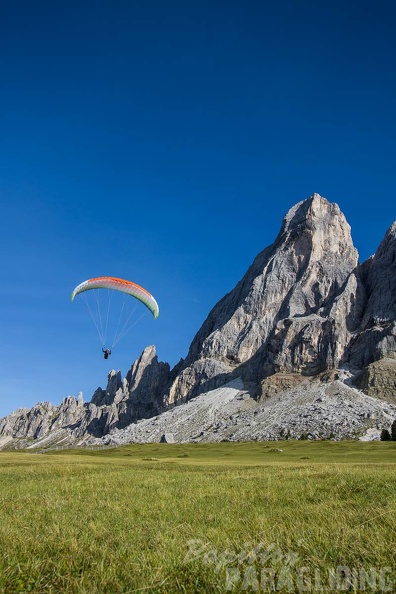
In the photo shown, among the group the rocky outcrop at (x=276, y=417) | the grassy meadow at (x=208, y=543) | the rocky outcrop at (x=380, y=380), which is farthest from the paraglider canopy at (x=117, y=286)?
the rocky outcrop at (x=380, y=380)

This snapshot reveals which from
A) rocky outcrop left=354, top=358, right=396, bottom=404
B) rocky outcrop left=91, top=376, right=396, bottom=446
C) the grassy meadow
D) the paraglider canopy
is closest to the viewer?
the grassy meadow

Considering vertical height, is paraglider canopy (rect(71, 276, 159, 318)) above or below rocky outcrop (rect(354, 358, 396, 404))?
above

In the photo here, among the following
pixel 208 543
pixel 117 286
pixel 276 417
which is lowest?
pixel 208 543

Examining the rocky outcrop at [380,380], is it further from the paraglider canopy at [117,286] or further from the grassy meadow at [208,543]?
the grassy meadow at [208,543]

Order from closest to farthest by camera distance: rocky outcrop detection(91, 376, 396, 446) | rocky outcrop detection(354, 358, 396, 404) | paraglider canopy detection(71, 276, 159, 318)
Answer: paraglider canopy detection(71, 276, 159, 318)
rocky outcrop detection(91, 376, 396, 446)
rocky outcrop detection(354, 358, 396, 404)

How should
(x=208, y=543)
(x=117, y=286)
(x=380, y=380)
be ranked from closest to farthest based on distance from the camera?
(x=208, y=543), (x=117, y=286), (x=380, y=380)

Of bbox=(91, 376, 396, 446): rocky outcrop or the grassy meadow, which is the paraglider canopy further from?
bbox=(91, 376, 396, 446): rocky outcrop

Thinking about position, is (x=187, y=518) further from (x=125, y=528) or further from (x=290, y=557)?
(x=290, y=557)

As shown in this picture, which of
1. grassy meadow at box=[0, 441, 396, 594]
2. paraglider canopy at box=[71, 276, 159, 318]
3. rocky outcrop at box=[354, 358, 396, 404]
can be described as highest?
paraglider canopy at box=[71, 276, 159, 318]

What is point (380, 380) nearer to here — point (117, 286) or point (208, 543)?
point (117, 286)

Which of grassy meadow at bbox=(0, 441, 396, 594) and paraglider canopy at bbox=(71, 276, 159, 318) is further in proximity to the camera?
paraglider canopy at bbox=(71, 276, 159, 318)

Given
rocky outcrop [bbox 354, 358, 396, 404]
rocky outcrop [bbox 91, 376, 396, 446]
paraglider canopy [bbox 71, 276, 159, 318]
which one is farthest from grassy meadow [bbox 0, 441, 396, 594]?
rocky outcrop [bbox 354, 358, 396, 404]

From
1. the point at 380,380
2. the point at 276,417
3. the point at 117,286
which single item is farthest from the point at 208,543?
the point at 380,380

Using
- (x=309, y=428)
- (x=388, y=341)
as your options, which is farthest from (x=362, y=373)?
(x=309, y=428)
